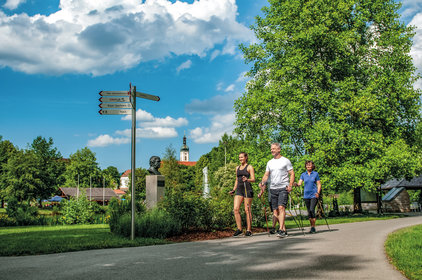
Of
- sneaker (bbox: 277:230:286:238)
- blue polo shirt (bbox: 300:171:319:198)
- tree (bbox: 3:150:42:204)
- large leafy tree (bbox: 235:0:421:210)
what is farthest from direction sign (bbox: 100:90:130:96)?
tree (bbox: 3:150:42:204)

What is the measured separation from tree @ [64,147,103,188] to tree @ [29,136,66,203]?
10.8 ft

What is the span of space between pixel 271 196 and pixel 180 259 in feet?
12.7

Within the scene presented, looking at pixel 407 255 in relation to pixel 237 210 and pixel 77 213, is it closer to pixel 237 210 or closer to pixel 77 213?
pixel 237 210

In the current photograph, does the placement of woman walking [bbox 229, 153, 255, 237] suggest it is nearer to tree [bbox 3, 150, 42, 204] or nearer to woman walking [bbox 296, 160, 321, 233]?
woman walking [bbox 296, 160, 321, 233]

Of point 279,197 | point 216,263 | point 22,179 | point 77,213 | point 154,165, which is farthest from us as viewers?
point 22,179

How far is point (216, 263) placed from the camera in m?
5.70

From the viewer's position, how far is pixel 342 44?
2362 centimetres

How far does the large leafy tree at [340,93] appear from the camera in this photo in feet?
73.9

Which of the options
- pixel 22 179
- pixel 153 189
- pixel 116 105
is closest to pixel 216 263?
pixel 116 105

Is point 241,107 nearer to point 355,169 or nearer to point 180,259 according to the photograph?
point 355,169

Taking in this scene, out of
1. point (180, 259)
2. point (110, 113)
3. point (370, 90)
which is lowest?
point (180, 259)

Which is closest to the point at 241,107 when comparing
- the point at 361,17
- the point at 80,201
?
the point at 361,17

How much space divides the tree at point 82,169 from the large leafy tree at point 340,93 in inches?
2136

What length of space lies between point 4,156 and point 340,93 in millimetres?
52080
